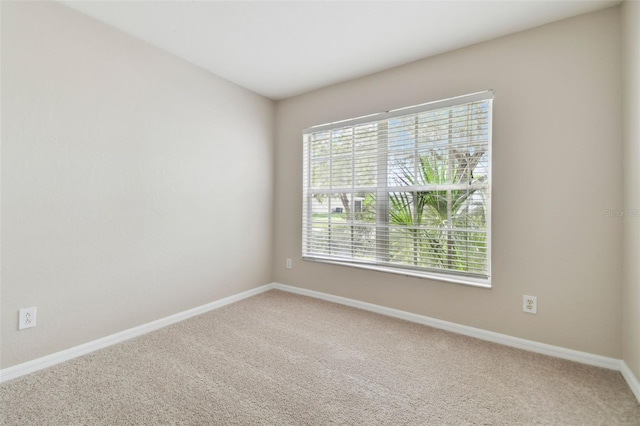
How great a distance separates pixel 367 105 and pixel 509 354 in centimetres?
244

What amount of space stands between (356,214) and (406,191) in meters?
0.60

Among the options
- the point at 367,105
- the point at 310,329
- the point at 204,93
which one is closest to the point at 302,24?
the point at 367,105

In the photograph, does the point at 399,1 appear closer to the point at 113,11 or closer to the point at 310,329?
the point at 113,11

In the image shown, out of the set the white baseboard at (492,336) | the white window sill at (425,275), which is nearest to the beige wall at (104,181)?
the white window sill at (425,275)

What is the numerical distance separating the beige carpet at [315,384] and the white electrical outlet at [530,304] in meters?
0.30

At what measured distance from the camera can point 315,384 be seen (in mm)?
1661

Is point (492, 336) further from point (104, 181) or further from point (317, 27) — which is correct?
point (104, 181)

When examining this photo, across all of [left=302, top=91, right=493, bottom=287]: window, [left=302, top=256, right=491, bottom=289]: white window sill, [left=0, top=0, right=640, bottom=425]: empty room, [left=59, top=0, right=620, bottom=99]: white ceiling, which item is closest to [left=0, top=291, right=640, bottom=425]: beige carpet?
[left=0, top=0, right=640, bottom=425]: empty room

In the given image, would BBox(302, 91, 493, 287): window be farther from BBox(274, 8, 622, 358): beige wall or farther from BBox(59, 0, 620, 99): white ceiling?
BBox(59, 0, 620, 99): white ceiling

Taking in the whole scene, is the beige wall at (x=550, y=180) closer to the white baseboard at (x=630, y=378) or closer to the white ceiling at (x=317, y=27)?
the white baseboard at (x=630, y=378)

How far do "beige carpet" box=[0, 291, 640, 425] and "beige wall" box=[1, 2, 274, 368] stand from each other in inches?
14.7

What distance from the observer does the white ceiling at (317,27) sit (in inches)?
73.7

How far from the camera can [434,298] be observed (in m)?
2.48

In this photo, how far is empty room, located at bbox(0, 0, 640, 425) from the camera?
162 centimetres
